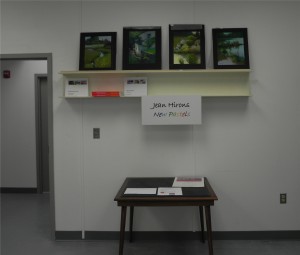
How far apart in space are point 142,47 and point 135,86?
1.33 ft

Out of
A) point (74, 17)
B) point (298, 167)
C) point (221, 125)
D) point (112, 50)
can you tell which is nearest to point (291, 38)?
point (221, 125)

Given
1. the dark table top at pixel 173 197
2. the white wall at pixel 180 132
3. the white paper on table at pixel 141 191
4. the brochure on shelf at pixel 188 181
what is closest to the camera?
the dark table top at pixel 173 197

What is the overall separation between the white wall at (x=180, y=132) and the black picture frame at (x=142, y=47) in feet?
0.32

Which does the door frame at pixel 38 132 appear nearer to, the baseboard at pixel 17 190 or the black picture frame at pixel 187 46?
the baseboard at pixel 17 190

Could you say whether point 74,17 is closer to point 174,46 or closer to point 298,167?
point 174,46

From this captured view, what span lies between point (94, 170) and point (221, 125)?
1419 millimetres

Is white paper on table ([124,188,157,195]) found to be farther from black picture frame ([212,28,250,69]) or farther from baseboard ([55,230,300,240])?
black picture frame ([212,28,250,69])

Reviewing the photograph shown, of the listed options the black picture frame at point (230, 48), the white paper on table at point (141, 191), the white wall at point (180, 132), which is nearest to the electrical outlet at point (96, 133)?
the white wall at point (180, 132)

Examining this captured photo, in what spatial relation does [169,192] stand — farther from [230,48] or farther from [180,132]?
[230,48]

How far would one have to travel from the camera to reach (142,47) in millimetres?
3002

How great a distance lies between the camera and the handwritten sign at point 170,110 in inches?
112

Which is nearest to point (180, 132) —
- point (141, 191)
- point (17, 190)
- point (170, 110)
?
point (170, 110)

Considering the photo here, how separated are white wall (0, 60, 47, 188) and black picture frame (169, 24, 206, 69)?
2804 mm

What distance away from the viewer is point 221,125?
306 cm
